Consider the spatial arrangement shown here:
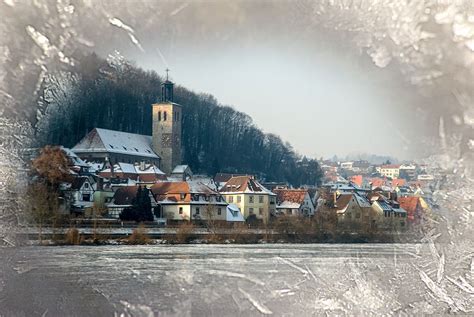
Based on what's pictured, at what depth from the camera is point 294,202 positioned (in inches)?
255

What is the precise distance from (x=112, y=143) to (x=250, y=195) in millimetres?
1182

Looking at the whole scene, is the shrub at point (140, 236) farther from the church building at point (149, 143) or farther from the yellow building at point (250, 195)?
the yellow building at point (250, 195)

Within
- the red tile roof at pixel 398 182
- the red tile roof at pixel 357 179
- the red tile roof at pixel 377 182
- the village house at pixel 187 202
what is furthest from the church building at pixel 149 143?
the red tile roof at pixel 398 182

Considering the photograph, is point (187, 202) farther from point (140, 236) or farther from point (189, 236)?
point (140, 236)

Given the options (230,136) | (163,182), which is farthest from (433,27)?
(163,182)

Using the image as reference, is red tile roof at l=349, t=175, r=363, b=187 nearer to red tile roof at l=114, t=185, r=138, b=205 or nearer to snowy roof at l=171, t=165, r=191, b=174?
snowy roof at l=171, t=165, r=191, b=174

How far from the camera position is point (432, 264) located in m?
6.28

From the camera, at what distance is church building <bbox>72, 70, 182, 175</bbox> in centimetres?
626

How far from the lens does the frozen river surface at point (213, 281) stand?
5793mm

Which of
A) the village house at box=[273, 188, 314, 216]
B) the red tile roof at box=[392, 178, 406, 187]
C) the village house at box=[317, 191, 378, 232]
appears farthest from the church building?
the red tile roof at box=[392, 178, 406, 187]

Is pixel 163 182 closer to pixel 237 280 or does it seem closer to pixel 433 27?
pixel 237 280

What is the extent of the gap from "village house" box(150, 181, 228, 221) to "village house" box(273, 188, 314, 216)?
0.46m

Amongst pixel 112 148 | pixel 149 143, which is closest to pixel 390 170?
pixel 149 143

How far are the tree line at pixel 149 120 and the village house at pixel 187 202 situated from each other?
0.21 metres
